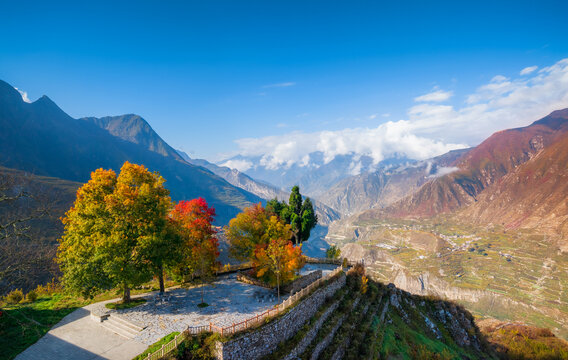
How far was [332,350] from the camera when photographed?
2894 centimetres

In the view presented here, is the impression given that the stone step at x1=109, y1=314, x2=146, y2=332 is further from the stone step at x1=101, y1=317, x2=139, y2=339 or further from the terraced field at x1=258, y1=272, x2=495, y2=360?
the terraced field at x1=258, y1=272, x2=495, y2=360

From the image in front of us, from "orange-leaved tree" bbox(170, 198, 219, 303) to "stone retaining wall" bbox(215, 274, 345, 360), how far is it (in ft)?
29.5

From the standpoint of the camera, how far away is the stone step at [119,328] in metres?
21.7

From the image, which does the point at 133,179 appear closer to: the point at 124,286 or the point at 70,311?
the point at 124,286

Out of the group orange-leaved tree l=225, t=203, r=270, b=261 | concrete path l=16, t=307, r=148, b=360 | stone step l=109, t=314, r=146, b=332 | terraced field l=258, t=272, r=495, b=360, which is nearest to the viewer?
concrete path l=16, t=307, r=148, b=360

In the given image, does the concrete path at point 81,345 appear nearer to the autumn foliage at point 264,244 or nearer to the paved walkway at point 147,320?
the paved walkway at point 147,320

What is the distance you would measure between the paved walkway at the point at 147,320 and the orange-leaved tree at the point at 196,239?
2.41 meters

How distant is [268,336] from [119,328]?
43.1 feet

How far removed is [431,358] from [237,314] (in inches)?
1180

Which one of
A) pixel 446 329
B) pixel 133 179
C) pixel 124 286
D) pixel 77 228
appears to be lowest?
pixel 446 329

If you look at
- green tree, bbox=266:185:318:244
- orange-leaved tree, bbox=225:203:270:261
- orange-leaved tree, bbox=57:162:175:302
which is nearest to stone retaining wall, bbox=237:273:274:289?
orange-leaved tree, bbox=225:203:270:261

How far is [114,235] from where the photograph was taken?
24.8 meters

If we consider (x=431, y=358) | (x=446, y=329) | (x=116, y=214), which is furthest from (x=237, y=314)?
(x=446, y=329)

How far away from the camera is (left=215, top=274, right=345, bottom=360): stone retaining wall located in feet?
64.9
